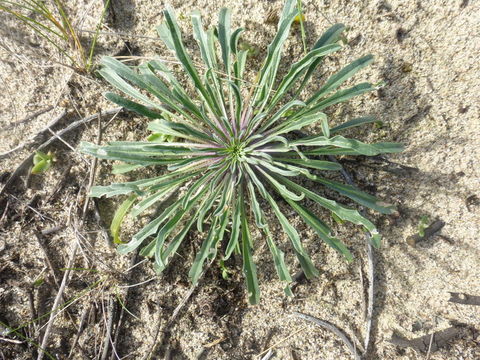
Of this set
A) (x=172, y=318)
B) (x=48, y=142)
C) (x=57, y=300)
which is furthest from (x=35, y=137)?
(x=172, y=318)

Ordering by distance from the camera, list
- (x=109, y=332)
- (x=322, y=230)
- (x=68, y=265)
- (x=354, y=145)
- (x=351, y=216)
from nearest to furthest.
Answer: (x=354, y=145)
(x=351, y=216)
(x=322, y=230)
(x=109, y=332)
(x=68, y=265)

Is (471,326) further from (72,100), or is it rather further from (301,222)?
(72,100)

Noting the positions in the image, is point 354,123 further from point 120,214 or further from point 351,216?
point 120,214

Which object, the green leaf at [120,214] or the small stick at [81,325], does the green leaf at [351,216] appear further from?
the small stick at [81,325]

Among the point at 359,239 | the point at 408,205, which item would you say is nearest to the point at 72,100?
the point at 359,239

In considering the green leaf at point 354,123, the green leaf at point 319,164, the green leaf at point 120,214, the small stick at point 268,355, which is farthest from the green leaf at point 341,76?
the small stick at point 268,355

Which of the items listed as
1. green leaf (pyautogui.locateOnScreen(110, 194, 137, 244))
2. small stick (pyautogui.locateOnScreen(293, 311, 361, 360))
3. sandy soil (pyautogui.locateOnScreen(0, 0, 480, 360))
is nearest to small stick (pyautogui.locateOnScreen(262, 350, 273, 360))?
sandy soil (pyautogui.locateOnScreen(0, 0, 480, 360))

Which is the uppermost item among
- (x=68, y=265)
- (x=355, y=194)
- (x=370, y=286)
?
(x=355, y=194)

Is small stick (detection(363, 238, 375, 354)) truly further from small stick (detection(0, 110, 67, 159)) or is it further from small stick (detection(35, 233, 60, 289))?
small stick (detection(0, 110, 67, 159))
